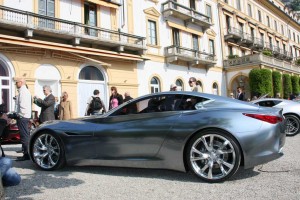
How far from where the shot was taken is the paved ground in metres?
3.32

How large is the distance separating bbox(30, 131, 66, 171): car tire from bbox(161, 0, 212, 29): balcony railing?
60.8 feet

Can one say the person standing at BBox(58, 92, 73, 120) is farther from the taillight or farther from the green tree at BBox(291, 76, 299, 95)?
the green tree at BBox(291, 76, 299, 95)

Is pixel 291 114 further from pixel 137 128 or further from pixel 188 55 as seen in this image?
pixel 188 55

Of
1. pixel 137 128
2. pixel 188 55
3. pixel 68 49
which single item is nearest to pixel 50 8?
pixel 68 49

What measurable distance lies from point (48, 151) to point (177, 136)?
7.63 feet

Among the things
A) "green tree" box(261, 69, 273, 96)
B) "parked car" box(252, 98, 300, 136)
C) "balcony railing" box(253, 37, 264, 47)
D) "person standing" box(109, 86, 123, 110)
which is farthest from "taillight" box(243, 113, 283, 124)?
"balcony railing" box(253, 37, 264, 47)

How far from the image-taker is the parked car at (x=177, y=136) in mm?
3744

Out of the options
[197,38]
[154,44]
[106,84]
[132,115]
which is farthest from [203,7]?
[132,115]

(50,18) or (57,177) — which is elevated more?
(50,18)

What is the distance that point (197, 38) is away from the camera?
2539 cm

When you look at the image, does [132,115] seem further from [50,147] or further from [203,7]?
[203,7]

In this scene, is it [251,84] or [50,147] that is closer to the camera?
[50,147]

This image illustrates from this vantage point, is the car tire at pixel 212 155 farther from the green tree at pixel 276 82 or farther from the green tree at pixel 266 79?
the green tree at pixel 276 82

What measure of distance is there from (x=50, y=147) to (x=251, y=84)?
954 inches
